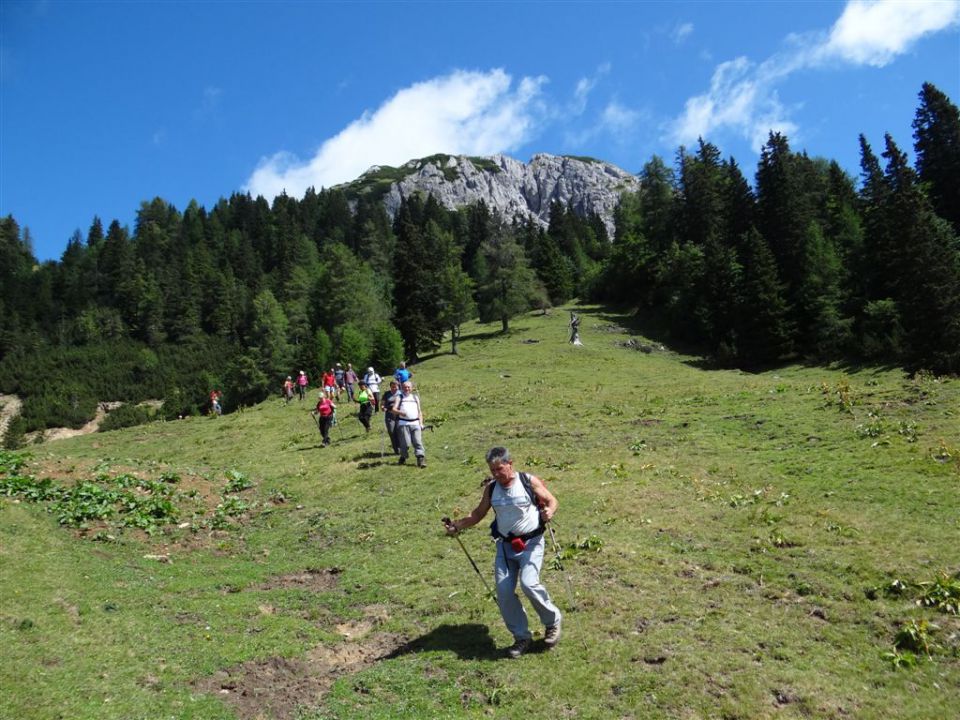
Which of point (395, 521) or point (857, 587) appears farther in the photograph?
point (395, 521)

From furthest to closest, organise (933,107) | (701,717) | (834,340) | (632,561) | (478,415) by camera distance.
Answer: (933,107) → (834,340) → (478,415) → (632,561) → (701,717)

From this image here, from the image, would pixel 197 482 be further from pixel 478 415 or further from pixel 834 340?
pixel 834 340

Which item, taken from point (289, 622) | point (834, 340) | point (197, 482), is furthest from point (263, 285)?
point (289, 622)

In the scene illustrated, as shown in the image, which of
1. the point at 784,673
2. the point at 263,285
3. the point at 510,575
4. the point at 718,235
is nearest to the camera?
the point at 784,673

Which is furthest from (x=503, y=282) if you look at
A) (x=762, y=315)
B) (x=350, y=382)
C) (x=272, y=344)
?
(x=272, y=344)

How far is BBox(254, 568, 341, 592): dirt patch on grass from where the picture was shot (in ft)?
38.4

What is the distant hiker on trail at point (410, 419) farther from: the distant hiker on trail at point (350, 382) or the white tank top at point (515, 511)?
the distant hiker on trail at point (350, 382)

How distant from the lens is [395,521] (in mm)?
15320

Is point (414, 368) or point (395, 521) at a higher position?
point (414, 368)

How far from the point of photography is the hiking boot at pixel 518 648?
26.8 ft

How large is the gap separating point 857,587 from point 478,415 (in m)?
20.7

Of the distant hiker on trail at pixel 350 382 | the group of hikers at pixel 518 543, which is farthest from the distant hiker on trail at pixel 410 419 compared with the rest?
the distant hiker on trail at pixel 350 382

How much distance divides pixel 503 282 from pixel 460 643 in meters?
65.1

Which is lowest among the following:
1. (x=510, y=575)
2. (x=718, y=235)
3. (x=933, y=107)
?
(x=510, y=575)
